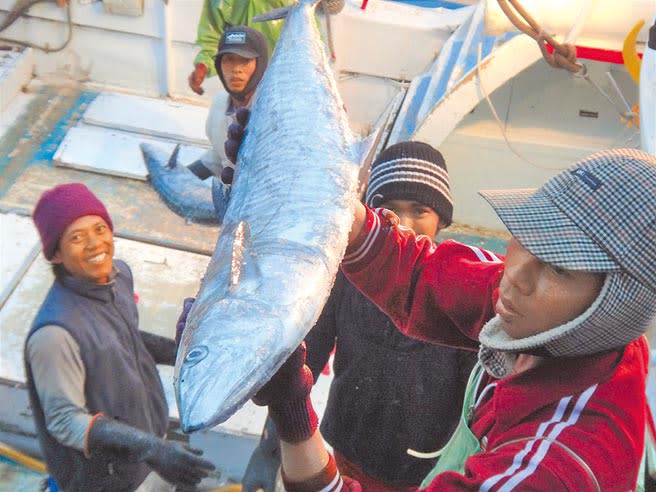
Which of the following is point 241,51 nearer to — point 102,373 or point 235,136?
point 102,373

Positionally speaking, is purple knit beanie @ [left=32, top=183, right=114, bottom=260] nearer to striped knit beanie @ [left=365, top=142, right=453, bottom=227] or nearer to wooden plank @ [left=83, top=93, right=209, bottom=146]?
striped knit beanie @ [left=365, top=142, right=453, bottom=227]

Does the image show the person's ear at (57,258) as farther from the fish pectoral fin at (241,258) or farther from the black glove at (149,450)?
the fish pectoral fin at (241,258)

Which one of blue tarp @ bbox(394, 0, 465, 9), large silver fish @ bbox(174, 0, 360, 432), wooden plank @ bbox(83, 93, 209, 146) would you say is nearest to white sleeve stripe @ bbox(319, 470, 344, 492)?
large silver fish @ bbox(174, 0, 360, 432)

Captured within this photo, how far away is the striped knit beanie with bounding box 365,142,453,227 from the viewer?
2303 millimetres

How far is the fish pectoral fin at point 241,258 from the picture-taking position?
110 cm

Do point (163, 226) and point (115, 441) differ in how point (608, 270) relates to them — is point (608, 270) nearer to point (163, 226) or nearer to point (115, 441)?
point (115, 441)

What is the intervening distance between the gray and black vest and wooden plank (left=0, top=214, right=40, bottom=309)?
54.1 inches

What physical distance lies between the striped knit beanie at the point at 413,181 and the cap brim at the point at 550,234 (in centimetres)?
102

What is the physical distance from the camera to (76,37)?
570cm

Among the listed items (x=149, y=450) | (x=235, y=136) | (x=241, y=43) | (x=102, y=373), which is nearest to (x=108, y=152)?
(x=241, y=43)

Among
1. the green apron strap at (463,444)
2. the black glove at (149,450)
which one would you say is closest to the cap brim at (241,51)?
the black glove at (149,450)

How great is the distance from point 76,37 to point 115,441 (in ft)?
13.8

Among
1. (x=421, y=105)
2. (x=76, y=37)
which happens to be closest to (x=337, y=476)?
(x=421, y=105)

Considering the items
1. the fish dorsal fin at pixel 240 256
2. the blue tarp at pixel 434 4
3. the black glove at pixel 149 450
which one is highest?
the fish dorsal fin at pixel 240 256
